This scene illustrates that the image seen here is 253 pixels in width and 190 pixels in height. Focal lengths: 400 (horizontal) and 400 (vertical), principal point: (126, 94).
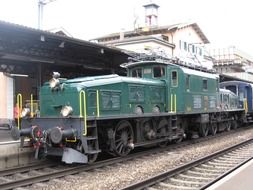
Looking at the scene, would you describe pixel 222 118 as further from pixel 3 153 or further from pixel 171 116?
pixel 3 153

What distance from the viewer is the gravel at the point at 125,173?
874 centimetres

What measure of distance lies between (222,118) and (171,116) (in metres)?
7.04

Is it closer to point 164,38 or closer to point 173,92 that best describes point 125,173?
point 173,92

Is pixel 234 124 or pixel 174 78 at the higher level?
pixel 174 78

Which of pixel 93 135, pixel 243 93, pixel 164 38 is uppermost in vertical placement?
pixel 164 38

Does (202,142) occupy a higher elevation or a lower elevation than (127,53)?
lower

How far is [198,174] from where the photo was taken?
9.86 metres

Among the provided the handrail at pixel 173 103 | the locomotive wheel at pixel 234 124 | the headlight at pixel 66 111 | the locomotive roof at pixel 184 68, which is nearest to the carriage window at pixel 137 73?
the locomotive roof at pixel 184 68

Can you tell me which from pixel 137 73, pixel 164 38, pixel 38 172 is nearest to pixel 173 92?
pixel 137 73

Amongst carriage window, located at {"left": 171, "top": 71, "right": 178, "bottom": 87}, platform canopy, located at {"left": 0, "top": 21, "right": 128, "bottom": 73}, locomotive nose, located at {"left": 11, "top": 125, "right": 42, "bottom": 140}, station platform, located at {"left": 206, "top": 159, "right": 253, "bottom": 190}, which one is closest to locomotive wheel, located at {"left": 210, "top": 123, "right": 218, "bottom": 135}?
carriage window, located at {"left": 171, "top": 71, "right": 178, "bottom": 87}

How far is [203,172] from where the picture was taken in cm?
1020

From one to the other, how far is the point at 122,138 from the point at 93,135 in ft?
5.31

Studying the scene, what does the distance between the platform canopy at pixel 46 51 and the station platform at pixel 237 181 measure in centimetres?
887

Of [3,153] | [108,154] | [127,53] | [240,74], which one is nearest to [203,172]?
[108,154]
